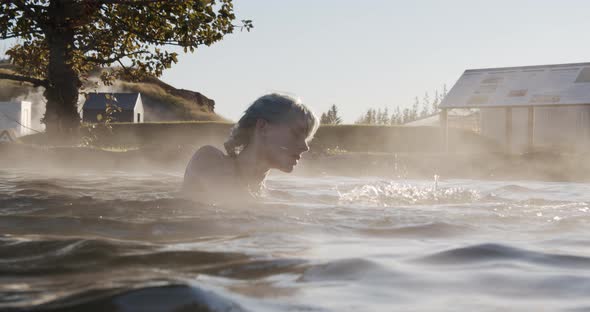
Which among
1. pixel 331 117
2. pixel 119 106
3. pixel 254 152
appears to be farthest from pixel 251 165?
pixel 119 106

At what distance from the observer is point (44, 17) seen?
12164 mm

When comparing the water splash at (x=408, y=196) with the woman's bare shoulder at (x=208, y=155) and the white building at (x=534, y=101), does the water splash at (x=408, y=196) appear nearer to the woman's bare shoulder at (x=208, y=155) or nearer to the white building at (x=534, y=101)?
the woman's bare shoulder at (x=208, y=155)

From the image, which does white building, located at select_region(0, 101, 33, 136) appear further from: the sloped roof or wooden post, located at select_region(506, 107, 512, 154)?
wooden post, located at select_region(506, 107, 512, 154)

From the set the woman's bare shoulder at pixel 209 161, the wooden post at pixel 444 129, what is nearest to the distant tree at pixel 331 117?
the wooden post at pixel 444 129

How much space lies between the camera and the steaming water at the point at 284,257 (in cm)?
220

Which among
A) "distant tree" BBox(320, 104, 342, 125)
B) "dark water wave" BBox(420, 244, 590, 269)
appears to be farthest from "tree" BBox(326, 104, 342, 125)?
"dark water wave" BBox(420, 244, 590, 269)

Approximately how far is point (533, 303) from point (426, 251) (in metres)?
1.15

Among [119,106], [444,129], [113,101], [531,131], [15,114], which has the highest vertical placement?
[113,101]

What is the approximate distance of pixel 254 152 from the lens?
5508mm

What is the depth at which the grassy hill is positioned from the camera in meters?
67.1

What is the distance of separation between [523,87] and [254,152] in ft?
71.2

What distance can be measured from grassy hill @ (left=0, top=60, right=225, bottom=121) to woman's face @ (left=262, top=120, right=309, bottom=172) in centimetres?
6196

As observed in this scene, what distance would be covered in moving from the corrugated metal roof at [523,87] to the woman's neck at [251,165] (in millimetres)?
19855

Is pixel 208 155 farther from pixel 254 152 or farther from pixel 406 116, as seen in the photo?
pixel 406 116
